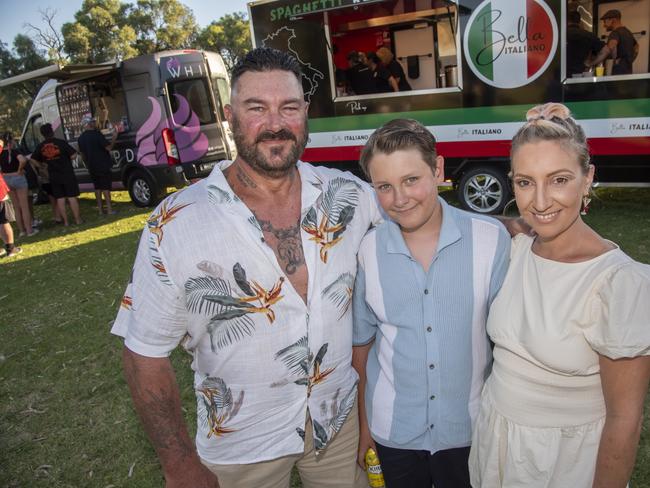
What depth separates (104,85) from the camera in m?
11.3

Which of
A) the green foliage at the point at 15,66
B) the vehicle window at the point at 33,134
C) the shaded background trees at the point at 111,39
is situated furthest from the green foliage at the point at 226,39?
the vehicle window at the point at 33,134

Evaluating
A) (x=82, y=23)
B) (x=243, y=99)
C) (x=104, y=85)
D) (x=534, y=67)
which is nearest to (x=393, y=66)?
(x=534, y=67)

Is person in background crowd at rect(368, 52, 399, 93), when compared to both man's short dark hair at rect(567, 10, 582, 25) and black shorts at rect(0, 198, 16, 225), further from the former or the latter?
black shorts at rect(0, 198, 16, 225)

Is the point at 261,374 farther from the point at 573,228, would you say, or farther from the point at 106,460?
the point at 106,460

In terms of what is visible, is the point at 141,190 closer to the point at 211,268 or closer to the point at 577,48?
the point at 577,48

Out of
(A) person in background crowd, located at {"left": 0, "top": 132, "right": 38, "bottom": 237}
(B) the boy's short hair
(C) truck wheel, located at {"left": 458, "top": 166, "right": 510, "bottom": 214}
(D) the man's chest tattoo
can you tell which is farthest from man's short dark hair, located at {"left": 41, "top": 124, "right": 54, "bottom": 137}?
(B) the boy's short hair

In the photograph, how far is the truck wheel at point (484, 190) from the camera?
7648 mm

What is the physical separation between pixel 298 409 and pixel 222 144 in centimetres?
984

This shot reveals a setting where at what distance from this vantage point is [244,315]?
1.92 meters

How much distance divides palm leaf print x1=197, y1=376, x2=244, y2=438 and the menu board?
11.5m

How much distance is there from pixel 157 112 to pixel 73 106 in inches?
118

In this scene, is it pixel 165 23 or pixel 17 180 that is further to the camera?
pixel 165 23

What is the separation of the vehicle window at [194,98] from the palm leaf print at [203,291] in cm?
951

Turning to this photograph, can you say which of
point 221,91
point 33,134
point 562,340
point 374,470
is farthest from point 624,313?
point 33,134
